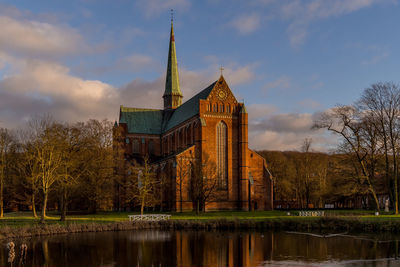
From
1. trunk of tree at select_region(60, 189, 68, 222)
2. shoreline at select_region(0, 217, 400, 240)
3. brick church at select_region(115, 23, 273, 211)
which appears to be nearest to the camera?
shoreline at select_region(0, 217, 400, 240)

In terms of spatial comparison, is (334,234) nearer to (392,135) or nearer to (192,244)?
(192,244)

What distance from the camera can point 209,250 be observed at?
2564 centimetres

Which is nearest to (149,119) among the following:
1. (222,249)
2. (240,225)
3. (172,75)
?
(172,75)

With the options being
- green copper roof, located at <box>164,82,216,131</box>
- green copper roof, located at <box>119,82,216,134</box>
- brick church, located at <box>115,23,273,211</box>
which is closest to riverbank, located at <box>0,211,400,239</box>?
brick church, located at <box>115,23,273,211</box>

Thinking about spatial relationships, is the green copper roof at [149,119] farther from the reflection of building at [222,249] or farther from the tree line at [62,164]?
the reflection of building at [222,249]

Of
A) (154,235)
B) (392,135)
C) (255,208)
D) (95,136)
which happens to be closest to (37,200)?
(95,136)

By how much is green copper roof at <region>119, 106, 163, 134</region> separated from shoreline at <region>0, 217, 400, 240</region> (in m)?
44.0

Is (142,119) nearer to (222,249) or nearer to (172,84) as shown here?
(172,84)

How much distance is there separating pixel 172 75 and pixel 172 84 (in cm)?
191

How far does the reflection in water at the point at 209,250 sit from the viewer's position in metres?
21.8

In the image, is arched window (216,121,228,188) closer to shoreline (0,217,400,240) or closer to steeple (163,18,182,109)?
shoreline (0,217,400,240)

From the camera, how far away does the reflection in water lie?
21.8 m

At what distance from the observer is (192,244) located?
28.0m

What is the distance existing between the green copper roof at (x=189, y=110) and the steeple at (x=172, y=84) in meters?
7.63
